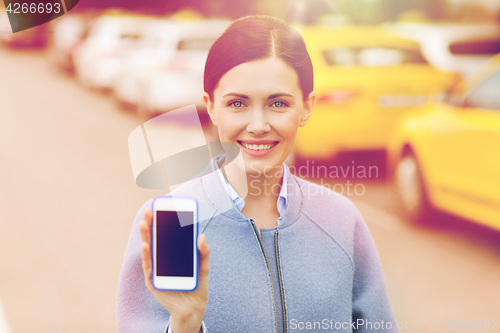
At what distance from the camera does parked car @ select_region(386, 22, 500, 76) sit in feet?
25.4

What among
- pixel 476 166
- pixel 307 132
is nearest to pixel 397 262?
pixel 476 166

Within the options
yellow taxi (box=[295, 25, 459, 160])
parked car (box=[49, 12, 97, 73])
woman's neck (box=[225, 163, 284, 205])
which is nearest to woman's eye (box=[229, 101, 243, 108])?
woman's neck (box=[225, 163, 284, 205])

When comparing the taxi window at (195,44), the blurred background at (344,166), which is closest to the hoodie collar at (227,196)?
the blurred background at (344,166)

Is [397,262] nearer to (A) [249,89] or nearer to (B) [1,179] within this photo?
(A) [249,89]

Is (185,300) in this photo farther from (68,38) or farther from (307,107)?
(68,38)

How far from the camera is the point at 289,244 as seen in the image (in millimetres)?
1669

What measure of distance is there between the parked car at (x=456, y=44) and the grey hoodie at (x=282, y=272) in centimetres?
612

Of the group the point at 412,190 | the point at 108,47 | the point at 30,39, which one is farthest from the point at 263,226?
the point at 30,39

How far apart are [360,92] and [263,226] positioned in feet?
16.5

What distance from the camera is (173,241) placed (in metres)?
1.38

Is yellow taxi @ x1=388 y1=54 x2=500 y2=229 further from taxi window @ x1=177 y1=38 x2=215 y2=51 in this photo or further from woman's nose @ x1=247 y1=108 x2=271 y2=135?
taxi window @ x1=177 y1=38 x2=215 y2=51

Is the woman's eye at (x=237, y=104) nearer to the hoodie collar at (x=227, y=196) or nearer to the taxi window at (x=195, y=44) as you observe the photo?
the hoodie collar at (x=227, y=196)

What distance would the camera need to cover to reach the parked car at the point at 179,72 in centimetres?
888

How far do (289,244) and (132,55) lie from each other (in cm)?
1026
